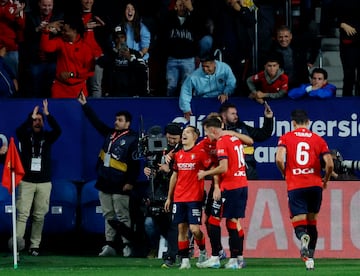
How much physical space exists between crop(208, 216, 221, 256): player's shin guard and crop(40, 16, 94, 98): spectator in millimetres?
4697

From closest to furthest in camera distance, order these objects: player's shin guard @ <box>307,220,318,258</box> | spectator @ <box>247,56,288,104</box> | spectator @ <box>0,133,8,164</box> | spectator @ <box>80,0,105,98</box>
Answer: player's shin guard @ <box>307,220,318,258</box> → spectator @ <box>0,133,8,164</box> → spectator @ <box>247,56,288,104</box> → spectator @ <box>80,0,105,98</box>

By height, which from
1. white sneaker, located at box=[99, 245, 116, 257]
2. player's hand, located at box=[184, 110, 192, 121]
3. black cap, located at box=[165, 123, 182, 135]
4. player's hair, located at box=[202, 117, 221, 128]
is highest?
player's hand, located at box=[184, 110, 192, 121]

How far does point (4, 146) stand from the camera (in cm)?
2150

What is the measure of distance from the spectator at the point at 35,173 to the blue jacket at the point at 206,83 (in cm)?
208

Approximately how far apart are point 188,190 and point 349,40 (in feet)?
16.3

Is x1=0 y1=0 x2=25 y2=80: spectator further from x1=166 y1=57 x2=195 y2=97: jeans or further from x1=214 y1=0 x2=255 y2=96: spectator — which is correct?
x1=214 y1=0 x2=255 y2=96: spectator

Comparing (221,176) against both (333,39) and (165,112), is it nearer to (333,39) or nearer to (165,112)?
(165,112)

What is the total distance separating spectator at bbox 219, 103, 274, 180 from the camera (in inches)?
813

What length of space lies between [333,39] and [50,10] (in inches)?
207

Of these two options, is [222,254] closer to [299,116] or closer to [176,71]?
[299,116]

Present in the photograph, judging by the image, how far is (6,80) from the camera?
22.0 m

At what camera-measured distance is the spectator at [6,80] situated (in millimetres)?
21875

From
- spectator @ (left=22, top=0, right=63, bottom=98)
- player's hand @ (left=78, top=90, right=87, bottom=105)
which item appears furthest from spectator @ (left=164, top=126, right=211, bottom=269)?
spectator @ (left=22, top=0, right=63, bottom=98)

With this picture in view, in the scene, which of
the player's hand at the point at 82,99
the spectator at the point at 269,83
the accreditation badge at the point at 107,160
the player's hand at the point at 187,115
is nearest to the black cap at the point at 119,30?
the player's hand at the point at 82,99
